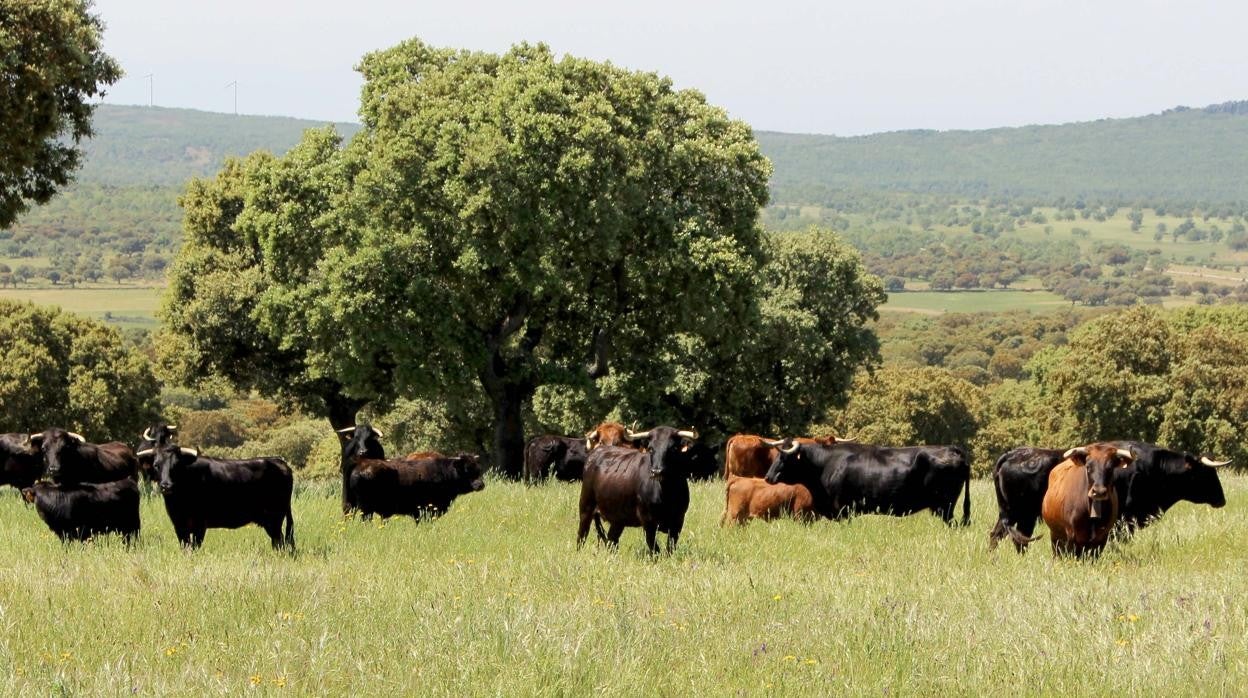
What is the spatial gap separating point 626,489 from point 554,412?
37312 mm

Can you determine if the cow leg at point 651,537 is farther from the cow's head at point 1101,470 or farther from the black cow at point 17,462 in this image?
the black cow at point 17,462

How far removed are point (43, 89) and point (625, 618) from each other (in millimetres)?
18050

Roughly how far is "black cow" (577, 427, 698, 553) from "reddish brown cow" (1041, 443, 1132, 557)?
13.6ft

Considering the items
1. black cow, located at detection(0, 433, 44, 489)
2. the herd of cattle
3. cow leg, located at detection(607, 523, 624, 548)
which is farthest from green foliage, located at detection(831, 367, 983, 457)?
cow leg, located at detection(607, 523, 624, 548)

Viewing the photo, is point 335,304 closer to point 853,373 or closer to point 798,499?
point 798,499

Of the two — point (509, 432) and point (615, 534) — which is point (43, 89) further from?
point (509, 432)

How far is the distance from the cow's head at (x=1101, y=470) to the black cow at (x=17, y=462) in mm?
17383

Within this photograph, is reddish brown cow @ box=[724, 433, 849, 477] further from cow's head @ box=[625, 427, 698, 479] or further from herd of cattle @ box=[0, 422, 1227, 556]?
cow's head @ box=[625, 427, 698, 479]

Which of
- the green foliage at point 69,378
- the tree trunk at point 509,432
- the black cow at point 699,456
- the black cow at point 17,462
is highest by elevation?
the black cow at point 699,456

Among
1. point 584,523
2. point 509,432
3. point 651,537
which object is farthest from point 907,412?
point 651,537

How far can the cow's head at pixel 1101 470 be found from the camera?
563 inches

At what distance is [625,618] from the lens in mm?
10898

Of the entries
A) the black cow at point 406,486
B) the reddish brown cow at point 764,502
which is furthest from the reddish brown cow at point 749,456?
the black cow at point 406,486

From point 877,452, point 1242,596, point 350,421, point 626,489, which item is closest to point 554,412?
point 350,421
